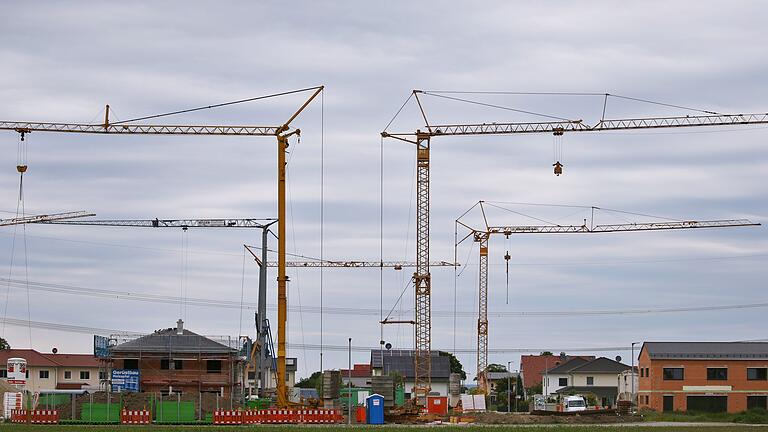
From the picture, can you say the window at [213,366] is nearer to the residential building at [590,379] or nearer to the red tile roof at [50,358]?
the red tile roof at [50,358]

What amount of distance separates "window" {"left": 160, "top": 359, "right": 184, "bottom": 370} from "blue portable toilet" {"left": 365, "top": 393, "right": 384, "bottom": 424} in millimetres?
31024

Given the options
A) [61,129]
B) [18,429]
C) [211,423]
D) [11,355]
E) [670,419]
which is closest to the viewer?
[18,429]

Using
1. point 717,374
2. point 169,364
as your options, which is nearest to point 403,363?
point 717,374

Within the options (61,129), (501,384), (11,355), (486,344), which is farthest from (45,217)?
(501,384)

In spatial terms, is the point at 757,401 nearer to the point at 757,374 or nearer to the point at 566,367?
the point at 757,374

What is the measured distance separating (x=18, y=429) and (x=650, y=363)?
234ft

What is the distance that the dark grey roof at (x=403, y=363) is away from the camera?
153m

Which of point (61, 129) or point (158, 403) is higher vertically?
point (61, 129)

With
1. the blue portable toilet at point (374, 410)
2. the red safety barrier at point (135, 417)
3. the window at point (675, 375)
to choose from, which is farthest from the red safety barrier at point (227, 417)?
the window at point (675, 375)

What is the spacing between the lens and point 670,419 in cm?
8569

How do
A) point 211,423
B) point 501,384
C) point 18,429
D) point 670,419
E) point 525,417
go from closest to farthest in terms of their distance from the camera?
point 18,429, point 211,423, point 525,417, point 670,419, point 501,384

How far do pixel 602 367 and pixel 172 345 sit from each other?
237ft

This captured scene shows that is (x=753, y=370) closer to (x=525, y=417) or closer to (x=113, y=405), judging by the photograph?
(x=525, y=417)

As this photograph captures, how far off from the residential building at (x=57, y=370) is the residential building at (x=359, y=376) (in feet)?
105
